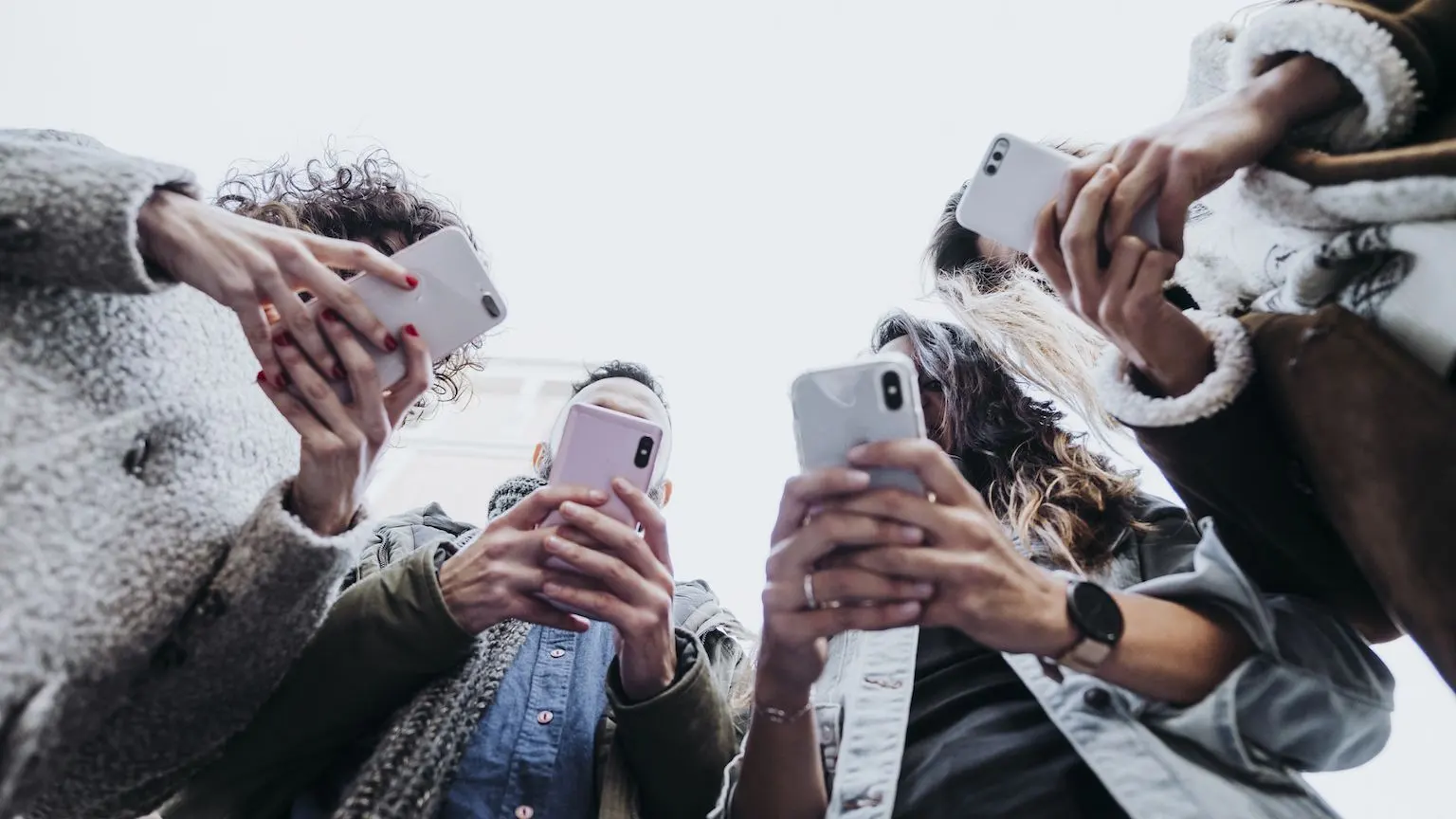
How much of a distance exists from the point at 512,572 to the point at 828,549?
32 cm

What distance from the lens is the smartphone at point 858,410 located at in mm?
507

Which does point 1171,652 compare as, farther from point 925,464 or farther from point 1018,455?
point 1018,455

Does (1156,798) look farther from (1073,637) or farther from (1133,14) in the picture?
(1133,14)

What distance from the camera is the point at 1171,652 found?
20.3 inches

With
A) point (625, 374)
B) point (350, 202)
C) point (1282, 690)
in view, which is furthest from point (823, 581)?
point (350, 202)

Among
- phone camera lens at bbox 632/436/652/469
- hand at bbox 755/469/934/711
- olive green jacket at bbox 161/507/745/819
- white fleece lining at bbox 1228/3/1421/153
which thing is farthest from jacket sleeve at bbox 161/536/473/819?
white fleece lining at bbox 1228/3/1421/153

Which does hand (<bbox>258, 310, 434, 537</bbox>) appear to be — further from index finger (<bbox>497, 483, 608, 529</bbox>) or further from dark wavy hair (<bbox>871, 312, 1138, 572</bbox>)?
dark wavy hair (<bbox>871, 312, 1138, 572</bbox>)

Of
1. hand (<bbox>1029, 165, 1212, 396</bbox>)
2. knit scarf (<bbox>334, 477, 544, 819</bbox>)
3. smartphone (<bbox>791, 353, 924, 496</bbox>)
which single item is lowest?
knit scarf (<bbox>334, 477, 544, 819</bbox>)

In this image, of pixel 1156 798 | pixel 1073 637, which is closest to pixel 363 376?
pixel 1073 637

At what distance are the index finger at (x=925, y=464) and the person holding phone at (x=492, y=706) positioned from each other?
0.86 feet

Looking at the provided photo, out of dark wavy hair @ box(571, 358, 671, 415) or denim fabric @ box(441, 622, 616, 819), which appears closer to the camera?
denim fabric @ box(441, 622, 616, 819)

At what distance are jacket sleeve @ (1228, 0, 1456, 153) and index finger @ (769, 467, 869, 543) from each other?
387mm

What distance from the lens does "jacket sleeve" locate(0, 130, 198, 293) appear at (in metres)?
0.47

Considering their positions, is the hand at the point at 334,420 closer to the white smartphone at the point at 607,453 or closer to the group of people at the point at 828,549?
the group of people at the point at 828,549
